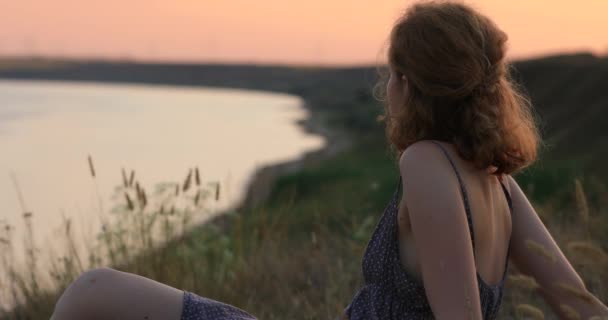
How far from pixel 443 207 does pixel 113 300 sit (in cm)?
84

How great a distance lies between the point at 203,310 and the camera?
2074 millimetres

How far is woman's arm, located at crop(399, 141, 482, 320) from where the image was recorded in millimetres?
1713

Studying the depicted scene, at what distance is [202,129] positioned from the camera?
3959cm

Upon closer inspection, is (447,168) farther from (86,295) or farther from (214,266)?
(214,266)

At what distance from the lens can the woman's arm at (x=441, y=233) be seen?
1713 mm

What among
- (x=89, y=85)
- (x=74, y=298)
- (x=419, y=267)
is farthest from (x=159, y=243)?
(x=89, y=85)

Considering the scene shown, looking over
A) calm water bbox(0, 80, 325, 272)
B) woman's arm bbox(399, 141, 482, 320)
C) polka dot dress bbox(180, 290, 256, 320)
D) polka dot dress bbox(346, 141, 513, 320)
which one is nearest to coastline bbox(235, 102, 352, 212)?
calm water bbox(0, 80, 325, 272)

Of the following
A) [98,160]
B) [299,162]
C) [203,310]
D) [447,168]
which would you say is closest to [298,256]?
[203,310]

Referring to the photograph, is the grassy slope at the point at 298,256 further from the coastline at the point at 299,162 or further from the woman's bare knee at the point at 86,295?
the woman's bare knee at the point at 86,295

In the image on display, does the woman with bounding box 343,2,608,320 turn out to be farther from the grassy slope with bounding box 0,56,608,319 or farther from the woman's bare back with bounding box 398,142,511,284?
the grassy slope with bounding box 0,56,608,319

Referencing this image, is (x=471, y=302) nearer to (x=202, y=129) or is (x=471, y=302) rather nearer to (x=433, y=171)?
(x=433, y=171)

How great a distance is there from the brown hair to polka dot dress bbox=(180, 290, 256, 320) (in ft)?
1.91

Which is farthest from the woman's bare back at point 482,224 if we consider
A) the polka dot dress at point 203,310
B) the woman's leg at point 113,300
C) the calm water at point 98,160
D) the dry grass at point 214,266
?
the calm water at point 98,160

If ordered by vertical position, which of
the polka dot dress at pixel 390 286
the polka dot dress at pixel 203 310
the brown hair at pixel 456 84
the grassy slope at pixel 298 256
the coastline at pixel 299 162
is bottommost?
the coastline at pixel 299 162
